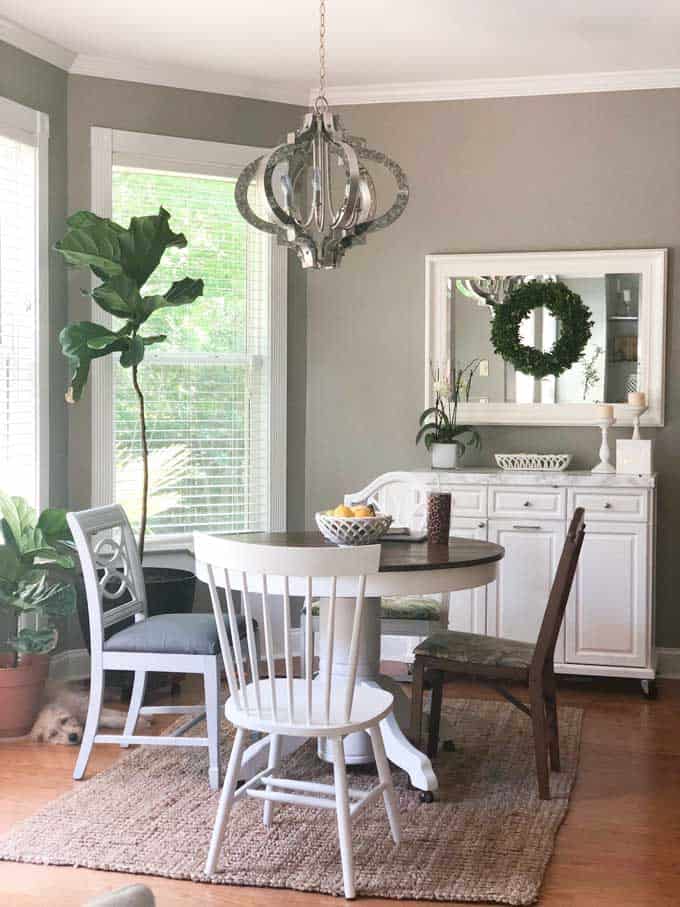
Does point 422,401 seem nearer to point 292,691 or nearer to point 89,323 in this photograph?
point 89,323

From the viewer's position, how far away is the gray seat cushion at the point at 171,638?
12.1 ft

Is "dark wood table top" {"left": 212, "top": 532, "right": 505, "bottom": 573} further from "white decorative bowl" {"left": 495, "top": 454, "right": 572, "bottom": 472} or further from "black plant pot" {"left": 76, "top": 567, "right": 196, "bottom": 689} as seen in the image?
"white decorative bowl" {"left": 495, "top": 454, "right": 572, "bottom": 472}

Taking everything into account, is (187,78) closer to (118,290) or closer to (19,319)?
(118,290)

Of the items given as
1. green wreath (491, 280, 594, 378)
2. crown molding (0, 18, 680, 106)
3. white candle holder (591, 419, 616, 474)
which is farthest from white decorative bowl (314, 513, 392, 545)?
crown molding (0, 18, 680, 106)

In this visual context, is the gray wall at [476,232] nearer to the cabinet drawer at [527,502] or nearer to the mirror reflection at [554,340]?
the mirror reflection at [554,340]

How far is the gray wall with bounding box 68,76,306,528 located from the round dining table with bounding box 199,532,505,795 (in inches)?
54.5

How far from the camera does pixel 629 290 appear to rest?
532cm

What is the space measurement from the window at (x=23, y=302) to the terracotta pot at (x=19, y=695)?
2.53 ft

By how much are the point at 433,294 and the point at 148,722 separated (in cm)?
245

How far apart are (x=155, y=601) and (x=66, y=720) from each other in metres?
0.66

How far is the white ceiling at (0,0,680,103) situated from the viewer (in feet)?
14.4

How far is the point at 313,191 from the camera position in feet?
11.6

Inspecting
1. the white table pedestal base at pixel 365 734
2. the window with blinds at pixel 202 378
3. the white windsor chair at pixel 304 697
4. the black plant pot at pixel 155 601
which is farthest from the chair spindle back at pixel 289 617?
the window with blinds at pixel 202 378

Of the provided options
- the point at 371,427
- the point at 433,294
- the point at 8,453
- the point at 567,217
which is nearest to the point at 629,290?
the point at 567,217
